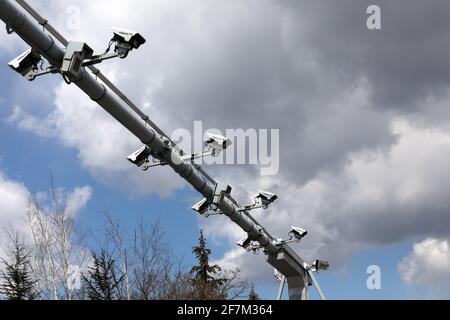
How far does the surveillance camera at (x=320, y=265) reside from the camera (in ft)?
60.5

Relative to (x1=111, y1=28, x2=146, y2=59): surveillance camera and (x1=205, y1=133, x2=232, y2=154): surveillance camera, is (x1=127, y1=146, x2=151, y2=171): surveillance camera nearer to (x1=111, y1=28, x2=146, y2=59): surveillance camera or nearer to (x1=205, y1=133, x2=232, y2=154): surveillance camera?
(x1=205, y1=133, x2=232, y2=154): surveillance camera

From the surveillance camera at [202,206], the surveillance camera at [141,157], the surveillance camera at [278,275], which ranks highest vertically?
the surveillance camera at [141,157]

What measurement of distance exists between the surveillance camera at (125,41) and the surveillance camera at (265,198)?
731 centimetres

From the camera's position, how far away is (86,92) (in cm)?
930

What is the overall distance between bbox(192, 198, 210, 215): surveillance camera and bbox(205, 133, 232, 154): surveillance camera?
78.8 inches

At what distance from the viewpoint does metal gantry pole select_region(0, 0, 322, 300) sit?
8.20 m

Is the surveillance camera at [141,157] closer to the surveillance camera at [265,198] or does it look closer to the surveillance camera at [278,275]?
the surveillance camera at [265,198]

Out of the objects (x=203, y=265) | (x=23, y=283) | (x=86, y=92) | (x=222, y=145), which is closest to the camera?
(x=86, y=92)

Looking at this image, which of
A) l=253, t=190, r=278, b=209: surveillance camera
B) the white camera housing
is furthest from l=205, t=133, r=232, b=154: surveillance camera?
l=253, t=190, r=278, b=209: surveillance camera

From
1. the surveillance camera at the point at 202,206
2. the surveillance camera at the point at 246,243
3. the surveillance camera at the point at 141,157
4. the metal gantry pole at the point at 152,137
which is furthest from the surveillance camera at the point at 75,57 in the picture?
the surveillance camera at the point at 246,243

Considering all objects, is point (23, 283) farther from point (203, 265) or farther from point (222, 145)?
point (222, 145)

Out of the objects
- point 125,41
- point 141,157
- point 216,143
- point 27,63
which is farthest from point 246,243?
point 27,63
